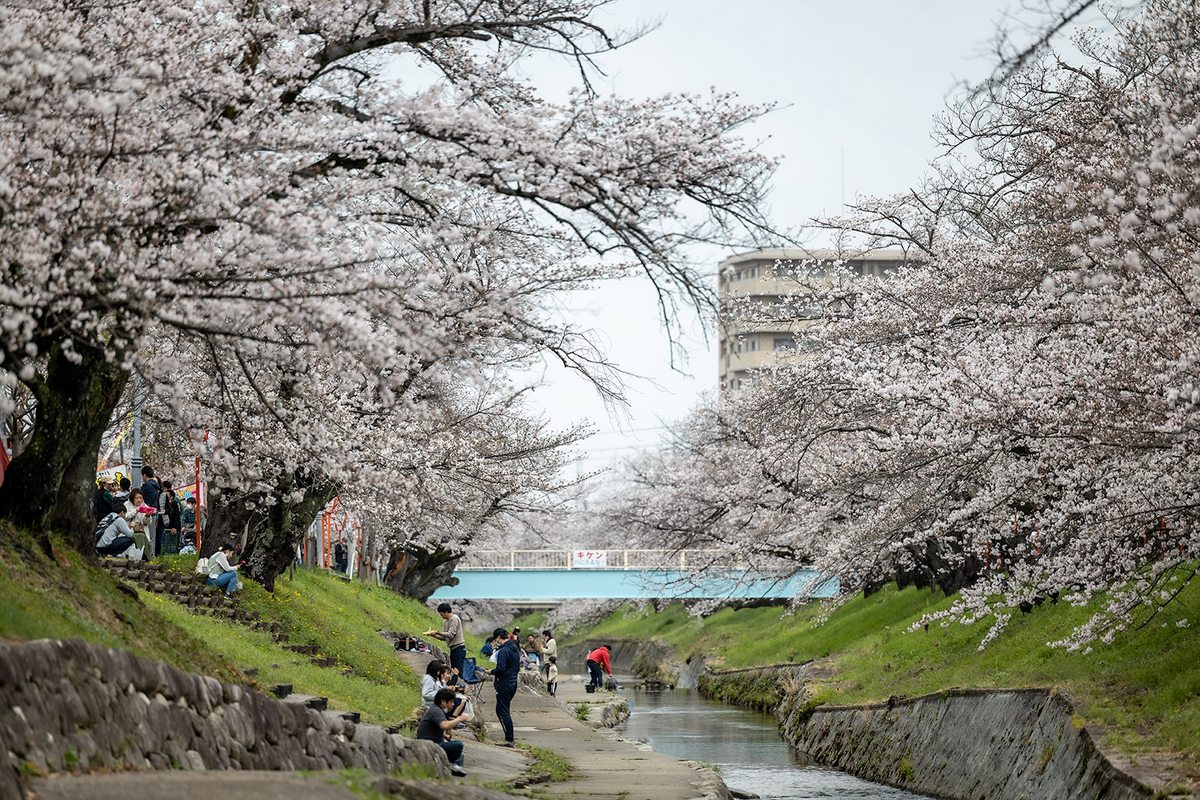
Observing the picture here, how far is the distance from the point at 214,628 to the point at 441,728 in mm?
4607

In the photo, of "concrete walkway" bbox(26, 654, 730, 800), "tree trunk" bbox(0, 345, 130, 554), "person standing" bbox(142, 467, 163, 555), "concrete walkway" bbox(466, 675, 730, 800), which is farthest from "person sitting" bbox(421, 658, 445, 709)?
"person standing" bbox(142, 467, 163, 555)

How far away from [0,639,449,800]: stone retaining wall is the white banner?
3491 cm

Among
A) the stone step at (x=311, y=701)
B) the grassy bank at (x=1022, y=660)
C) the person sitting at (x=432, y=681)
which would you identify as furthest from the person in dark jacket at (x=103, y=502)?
the grassy bank at (x=1022, y=660)

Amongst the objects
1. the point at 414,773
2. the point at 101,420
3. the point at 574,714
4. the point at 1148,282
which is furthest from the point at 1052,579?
the point at 574,714

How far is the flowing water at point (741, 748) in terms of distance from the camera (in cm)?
1772

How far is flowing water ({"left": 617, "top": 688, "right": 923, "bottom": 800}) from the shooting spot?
698 inches

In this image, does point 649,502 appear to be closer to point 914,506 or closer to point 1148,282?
point 914,506

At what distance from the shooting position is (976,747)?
16.0 meters

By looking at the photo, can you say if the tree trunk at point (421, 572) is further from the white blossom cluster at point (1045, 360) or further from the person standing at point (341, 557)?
the white blossom cluster at point (1045, 360)

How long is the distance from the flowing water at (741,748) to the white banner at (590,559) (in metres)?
8.36

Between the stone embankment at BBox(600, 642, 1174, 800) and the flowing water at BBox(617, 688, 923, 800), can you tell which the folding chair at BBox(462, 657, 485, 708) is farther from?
the stone embankment at BBox(600, 642, 1174, 800)

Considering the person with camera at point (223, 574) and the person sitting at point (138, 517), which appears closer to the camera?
the person with camera at point (223, 574)

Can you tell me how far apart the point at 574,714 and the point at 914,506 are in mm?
10248

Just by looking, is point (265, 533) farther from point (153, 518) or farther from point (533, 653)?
point (533, 653)
